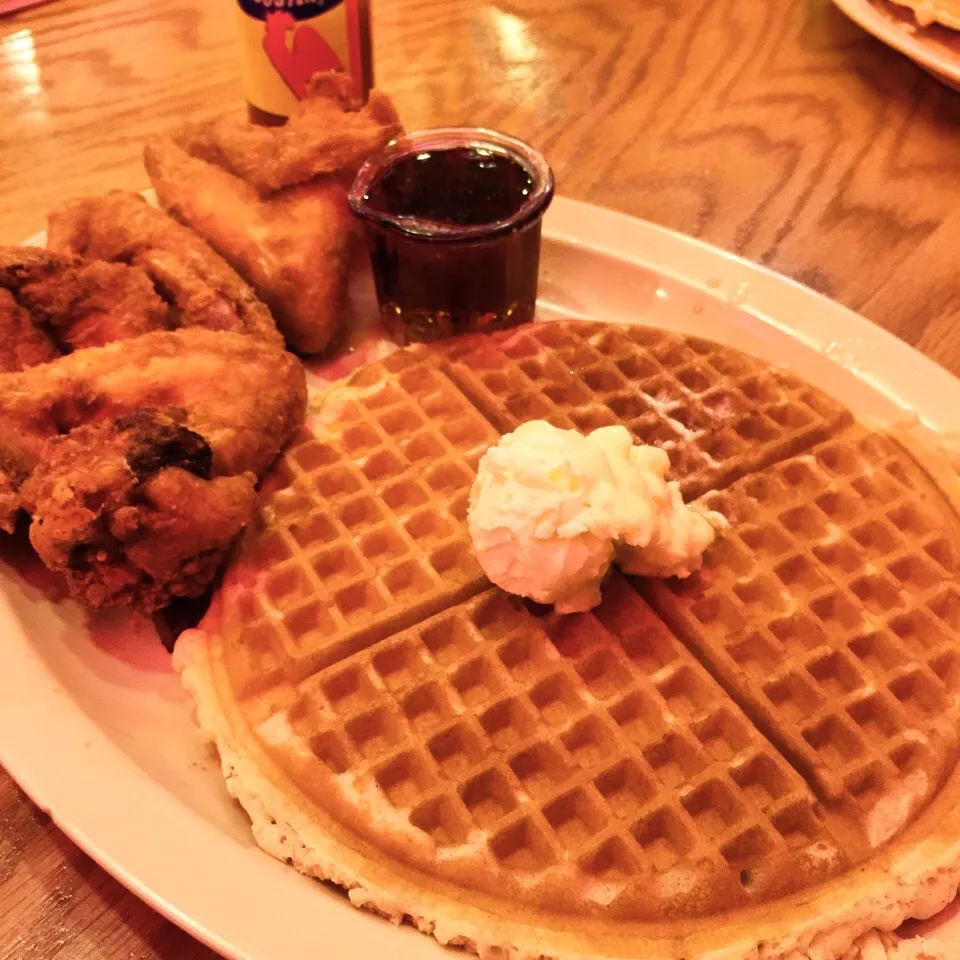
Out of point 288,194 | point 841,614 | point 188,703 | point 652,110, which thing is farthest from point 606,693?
point 652,110

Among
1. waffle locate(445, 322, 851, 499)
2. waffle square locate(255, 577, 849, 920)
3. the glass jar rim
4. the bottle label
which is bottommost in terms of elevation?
waffle square locate(255, 577, 849, 920)

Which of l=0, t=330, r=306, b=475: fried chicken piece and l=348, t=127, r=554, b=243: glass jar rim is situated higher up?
l=348, t=127, r=554, b=243: glass jar rim

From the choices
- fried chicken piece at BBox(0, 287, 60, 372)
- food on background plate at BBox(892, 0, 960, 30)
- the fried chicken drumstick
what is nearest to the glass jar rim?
the fried chicken drumstick

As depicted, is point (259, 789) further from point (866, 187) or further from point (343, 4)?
point (866, 187)

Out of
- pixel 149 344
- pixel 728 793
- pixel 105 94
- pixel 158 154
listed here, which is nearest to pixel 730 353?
pixel 728 793

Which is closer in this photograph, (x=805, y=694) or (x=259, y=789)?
(x=259, y=789)

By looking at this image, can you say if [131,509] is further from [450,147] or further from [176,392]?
[450,147]

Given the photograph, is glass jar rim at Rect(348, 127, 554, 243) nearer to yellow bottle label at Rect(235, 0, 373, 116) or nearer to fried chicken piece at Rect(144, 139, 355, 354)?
fried chicken piece at Rect(144, 139, 355, 354)
